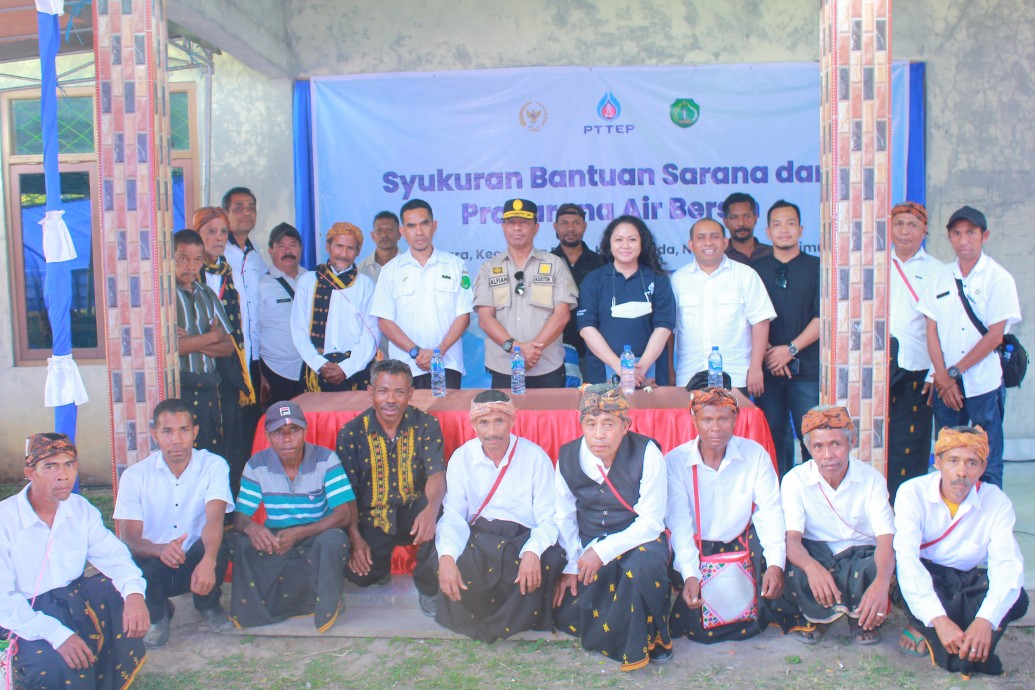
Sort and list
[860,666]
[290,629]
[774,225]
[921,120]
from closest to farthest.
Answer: [860,666] → [290,629] → [774,225] → [921,120]

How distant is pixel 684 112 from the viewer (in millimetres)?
6449

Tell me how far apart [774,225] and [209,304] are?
9.99 feet

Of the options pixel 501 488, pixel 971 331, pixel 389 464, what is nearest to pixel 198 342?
pixel 389 464

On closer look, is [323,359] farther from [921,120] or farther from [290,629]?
[921,120]

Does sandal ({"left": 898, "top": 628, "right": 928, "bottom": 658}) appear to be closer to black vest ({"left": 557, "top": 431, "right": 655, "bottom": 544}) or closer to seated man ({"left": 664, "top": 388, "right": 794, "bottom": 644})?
seated man ({"left": 664, "top": 388, "right": 794, "bottom": 644})

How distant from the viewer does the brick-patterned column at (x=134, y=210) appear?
4051mm

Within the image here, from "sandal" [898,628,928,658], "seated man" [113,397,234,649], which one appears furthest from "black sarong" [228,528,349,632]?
"sandal" [898,628,928,658]

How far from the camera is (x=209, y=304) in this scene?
482cm

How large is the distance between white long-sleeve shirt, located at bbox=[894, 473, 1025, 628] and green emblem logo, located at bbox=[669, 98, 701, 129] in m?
3.53

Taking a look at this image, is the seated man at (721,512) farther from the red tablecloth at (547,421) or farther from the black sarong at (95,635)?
the black sarong at (95,635)

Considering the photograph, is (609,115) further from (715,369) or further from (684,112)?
(715,369)

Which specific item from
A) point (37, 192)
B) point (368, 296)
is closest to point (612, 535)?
point (368, 296)

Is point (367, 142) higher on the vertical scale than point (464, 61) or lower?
lower

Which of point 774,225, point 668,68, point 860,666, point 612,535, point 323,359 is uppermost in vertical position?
point 668,68
